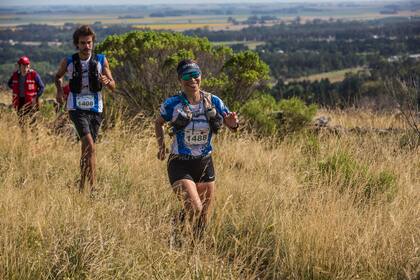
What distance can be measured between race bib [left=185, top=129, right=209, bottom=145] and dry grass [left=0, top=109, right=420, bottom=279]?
0.54 metres

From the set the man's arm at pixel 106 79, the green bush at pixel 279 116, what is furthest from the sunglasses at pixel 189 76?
the green bush at pixel 279 116

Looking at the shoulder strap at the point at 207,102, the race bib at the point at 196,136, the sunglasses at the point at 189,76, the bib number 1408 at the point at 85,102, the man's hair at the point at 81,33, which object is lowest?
the race bib at the point at 196,136

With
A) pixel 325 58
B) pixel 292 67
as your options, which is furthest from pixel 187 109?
pixel 325 58

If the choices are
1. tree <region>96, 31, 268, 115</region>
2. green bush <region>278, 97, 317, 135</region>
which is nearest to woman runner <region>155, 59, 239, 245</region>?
green bush <region>278, 97, 317, 135</region>

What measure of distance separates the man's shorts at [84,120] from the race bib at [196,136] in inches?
62.0

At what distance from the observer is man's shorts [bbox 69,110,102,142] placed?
17.9 feet

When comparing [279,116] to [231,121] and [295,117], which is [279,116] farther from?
[231,121]

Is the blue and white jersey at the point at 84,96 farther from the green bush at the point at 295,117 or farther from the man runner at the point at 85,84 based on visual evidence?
the green bush at the point at 295,117

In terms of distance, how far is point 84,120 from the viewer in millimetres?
5473

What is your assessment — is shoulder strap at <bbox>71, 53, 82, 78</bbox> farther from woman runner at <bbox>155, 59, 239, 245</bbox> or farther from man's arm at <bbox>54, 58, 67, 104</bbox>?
woman runner at <bbox>155, 59, 239, 245</bbox>

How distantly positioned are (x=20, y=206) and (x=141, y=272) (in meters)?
1.22

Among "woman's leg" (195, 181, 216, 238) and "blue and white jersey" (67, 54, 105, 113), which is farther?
"blue and white jersey" (67, 54, 105, 113)

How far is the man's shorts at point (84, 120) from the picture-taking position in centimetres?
545

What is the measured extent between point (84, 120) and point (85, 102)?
0.18 meters
